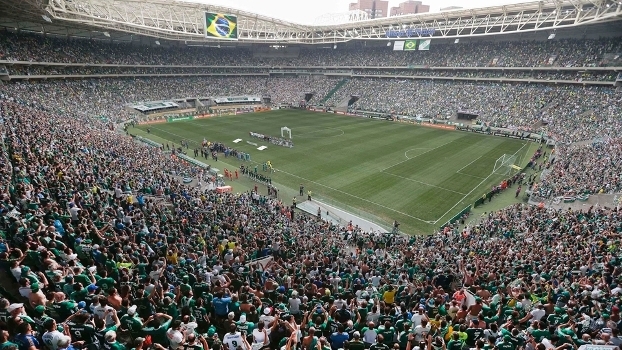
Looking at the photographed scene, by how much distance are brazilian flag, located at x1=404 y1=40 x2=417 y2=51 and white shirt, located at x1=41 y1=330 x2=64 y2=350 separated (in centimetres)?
7304

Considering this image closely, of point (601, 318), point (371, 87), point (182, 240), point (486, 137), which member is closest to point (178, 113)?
point (371, 87)

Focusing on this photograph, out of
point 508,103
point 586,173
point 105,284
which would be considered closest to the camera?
point 105,284

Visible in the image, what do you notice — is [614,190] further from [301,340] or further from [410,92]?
[410,92]

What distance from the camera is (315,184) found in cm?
3095

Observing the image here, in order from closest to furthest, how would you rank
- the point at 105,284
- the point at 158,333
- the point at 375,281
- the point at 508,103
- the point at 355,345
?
the point at 355,345, the point at 158,333, the point at 105,284, the point at 375,281, the point at 508,103

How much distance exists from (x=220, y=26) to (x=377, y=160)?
39174mm

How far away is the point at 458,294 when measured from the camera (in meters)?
10.7

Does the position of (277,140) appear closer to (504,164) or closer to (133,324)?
(504,164)

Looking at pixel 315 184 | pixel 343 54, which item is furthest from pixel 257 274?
pixel 343 54

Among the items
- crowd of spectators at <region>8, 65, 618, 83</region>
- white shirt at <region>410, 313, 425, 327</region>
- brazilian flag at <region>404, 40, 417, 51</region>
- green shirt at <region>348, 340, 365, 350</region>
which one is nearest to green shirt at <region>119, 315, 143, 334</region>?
green shirt at <region>348, 340, 365, 350</region>

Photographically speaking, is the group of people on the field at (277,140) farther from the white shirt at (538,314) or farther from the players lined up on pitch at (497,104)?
the white shirt at (538,314)

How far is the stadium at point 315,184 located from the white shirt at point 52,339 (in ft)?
0.09

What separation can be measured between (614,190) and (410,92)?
47.3 metres

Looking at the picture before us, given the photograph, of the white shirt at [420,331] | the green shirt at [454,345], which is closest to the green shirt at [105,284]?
the white shirt at [420,331]
